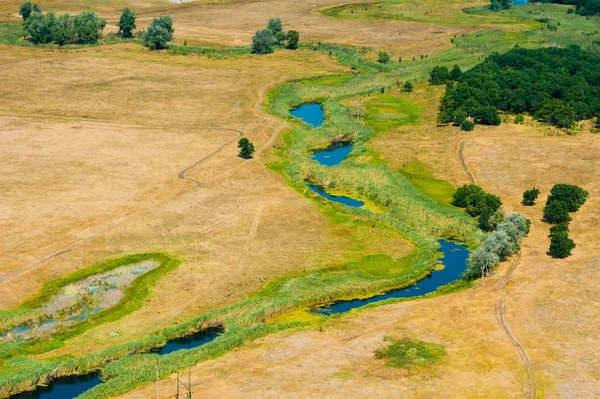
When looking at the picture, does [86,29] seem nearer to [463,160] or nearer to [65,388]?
[463,160]

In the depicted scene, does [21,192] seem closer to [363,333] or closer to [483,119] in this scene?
[363,333]

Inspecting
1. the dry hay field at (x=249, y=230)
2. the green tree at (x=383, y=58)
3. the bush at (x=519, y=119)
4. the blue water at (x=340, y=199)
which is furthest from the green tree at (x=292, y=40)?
the blue water at (x=340, y=199)

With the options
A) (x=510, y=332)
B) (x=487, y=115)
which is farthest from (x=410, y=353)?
(x=487, y=115)

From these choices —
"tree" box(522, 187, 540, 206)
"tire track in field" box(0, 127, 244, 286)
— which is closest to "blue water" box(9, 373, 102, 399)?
"tire track in field" box(0, 127, 244, 286)

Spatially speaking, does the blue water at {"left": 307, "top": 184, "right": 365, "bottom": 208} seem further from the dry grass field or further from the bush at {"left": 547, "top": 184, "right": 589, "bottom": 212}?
the bush at {"left": 547, "top": 184, "right": 589, "bottom": 212}

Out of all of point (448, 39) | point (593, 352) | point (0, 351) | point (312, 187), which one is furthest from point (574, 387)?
point (448, 39)
